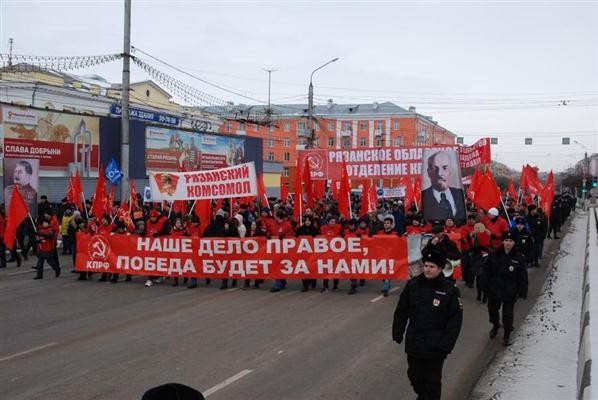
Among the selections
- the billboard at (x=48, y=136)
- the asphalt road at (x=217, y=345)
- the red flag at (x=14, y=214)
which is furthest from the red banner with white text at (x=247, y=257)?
the billboard at (x=48, y=136)

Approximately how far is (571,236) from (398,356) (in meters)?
21.1

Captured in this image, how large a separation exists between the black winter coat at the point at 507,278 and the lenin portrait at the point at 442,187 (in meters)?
3.30

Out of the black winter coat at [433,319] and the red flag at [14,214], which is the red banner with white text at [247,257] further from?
the black winter coat at [433,319]

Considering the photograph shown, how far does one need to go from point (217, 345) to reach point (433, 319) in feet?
12.7

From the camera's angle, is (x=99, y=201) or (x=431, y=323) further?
(x=99, y=201)

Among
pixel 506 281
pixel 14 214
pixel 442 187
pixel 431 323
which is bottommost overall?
pixel 506 281

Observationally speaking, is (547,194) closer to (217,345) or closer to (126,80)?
(126,80)

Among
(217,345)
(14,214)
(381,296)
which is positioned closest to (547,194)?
(381,296)

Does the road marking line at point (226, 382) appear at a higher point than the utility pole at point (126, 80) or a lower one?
lower

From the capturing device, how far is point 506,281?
7980 millimetres

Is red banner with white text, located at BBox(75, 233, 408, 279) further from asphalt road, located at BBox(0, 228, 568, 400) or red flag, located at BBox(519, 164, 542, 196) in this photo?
red flag, located at BBox(519, 164, 542, 196)

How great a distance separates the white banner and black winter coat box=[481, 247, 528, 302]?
21.1 ft

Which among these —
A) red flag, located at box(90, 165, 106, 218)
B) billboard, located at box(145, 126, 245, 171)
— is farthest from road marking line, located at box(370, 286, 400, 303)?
billboard, located at box(145, 126, 245, 171)

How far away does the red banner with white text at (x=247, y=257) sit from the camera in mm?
12094
